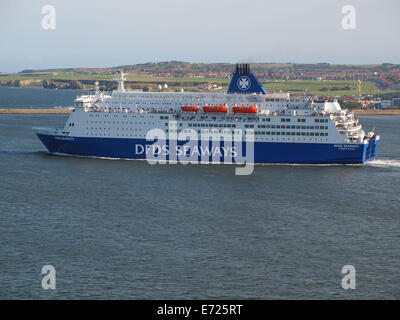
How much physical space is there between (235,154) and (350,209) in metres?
13.7

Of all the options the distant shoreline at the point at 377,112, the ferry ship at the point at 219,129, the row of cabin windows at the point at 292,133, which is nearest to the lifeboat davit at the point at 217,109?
the ferry ship at the point at 219,129

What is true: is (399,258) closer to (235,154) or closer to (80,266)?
(80,266)

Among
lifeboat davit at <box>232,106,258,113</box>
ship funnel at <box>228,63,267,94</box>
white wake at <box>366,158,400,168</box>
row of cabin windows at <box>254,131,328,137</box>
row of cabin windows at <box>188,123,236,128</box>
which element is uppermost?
ship funnel at <box>228,63,267,94</box>

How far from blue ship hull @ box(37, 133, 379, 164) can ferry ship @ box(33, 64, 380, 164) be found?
0.07m

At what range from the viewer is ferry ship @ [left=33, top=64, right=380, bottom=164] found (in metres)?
43.6

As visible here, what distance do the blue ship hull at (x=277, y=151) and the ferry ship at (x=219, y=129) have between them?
7 cm

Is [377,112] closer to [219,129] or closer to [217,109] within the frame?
[217,109]

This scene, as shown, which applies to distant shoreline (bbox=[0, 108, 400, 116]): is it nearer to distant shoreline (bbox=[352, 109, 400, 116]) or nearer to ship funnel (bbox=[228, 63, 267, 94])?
distant shoreline (bbox=[352, 109, 400, 116])

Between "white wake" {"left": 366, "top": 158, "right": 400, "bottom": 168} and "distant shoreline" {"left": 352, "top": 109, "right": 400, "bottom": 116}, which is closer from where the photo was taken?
"white wake" {"left": 366, "top": 158, "right": 400, "bottom": 168}

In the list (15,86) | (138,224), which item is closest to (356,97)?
(138,224)

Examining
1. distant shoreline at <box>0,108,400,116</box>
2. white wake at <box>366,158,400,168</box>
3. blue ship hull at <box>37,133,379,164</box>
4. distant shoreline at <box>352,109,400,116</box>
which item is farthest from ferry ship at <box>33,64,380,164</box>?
distant shoreline at <box>352,109,400,116</box>

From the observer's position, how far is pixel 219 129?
1764 inches

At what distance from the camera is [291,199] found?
33562 mm

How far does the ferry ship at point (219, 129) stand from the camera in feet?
143
